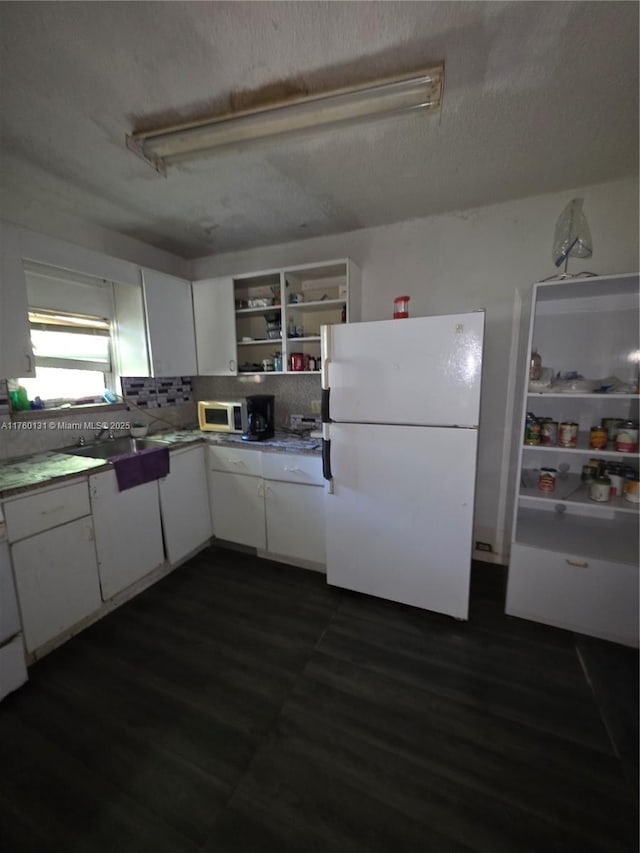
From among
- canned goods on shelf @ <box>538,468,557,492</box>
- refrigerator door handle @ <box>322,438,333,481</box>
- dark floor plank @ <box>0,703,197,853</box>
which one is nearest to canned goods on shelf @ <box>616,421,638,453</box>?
canned goods on shelf @ <box>538,468,557,492</box>

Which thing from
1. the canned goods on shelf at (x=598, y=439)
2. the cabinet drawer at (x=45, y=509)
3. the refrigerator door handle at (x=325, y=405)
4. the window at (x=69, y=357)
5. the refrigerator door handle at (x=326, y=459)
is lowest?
the cabinet drawer at (x=45, y=509)

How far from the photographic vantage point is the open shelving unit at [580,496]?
5.48 ft

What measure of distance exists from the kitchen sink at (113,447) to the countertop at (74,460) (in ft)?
0.20

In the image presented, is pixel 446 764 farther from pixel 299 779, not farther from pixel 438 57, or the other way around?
pixel 438 57

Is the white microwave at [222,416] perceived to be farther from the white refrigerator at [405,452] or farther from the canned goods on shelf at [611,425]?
the canned goods on shelf at [611,425]

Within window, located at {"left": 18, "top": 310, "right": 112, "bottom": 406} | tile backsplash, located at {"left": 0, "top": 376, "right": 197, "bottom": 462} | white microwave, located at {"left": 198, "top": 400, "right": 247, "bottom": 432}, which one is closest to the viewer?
tile backsplash, located at {"left": 0, "top": 376, "right": 197, "bottom": 462}

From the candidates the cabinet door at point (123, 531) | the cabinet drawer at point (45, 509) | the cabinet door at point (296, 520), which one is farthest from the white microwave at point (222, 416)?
the cabinet drawer at point (45, 509)

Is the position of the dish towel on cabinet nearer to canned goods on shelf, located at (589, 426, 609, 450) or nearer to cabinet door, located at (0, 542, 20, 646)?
cabinet door, located at (0, 542, 20, 646)

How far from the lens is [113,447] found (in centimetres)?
241

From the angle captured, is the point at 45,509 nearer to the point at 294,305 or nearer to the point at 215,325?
the point at 215,325

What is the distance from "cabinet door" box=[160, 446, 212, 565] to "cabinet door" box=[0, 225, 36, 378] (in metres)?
0.94

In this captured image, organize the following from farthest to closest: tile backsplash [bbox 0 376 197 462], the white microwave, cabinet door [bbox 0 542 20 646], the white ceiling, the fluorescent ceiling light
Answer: the white microwave < tile backsplash [bbox 0 376 197 462] < cabinet door [bbox 0 542 20 646] < the fluorescent ceiling light < the white ceiling

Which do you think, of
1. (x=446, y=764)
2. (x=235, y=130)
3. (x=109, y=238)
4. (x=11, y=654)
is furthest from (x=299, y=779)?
(x=109, y=238)

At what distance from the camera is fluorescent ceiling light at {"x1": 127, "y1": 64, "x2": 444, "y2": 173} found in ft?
3.70
